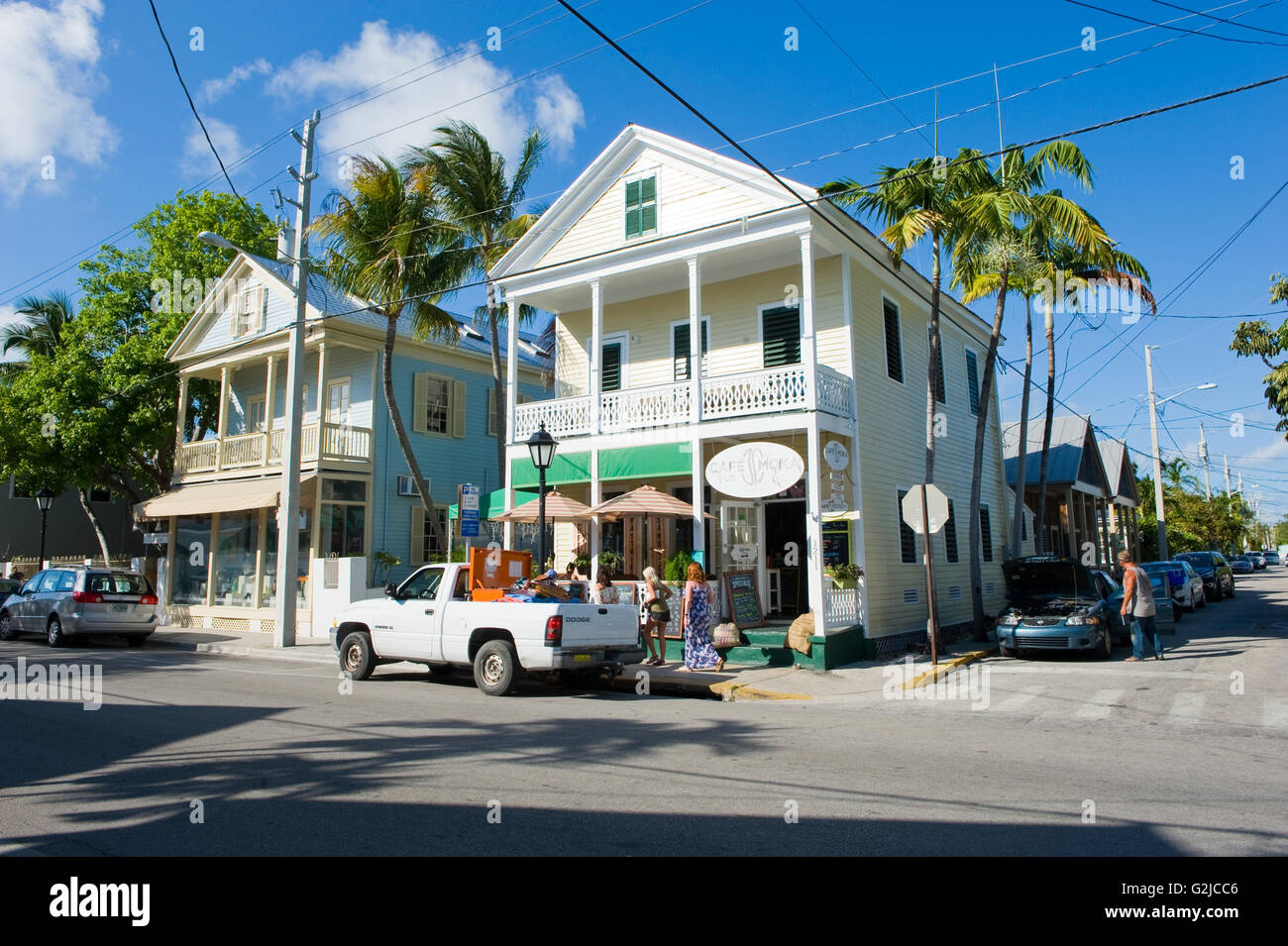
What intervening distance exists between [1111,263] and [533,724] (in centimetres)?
1756

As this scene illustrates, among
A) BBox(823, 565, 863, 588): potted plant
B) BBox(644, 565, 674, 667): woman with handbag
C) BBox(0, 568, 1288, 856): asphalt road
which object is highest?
BBox(823, 565, 863, 588): potted plant

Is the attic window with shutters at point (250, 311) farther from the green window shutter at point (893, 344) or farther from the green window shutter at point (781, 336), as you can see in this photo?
the green window shutter at point (893, 344)

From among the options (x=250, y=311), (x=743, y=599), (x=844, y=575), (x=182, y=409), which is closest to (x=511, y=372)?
(x=743, y=599)

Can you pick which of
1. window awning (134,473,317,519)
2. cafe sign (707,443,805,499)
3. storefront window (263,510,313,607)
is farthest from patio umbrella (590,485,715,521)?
storefront window (263,510,313,607)

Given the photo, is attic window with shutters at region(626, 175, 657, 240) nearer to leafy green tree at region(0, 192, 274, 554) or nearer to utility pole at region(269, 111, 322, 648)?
utility pole at region(269, 111, 322, 648)

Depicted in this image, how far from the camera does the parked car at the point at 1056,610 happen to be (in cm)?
1480

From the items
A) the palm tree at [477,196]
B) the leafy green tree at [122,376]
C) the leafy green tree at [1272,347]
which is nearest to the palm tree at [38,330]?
the leafy green tree at [122,376]

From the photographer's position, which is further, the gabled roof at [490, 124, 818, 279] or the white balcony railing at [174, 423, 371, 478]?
the white balcony railing at [174, 423, 371, 478]

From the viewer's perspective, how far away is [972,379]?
23.0 m

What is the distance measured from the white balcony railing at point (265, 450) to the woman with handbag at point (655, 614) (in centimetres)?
1076

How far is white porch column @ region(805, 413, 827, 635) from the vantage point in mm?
14016

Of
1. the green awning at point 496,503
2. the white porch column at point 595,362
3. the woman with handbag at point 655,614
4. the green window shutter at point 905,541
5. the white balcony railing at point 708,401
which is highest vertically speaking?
the white porch column at point 595,362

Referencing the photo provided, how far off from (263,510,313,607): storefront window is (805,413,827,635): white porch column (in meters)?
13.7
